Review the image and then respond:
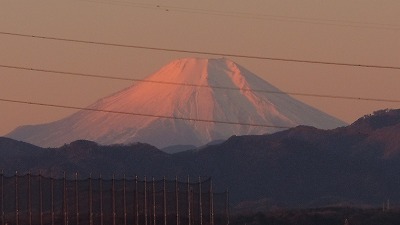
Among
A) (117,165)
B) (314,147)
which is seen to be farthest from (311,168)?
(117,165)

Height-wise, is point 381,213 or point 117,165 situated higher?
point 117,165

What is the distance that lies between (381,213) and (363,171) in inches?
3687

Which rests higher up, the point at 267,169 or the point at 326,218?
the point at 267,169

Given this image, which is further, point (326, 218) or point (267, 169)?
point (267, 169)

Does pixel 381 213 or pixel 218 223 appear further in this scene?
pixel 381 213

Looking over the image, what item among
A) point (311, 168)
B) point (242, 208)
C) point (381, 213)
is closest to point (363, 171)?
point (311, 168)

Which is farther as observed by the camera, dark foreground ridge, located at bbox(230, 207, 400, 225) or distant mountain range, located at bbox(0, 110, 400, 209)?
distant mountain range, located at bbox(0, 110, 400, 209)

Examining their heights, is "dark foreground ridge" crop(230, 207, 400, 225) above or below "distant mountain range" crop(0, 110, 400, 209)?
below

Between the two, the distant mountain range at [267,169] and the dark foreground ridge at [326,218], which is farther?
the distant mountain range at [267,169]

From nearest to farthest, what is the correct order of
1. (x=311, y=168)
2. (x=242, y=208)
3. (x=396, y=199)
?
1. (x=242, y=208)
2. (x=396, y=199)
3. (x=311, y=168)

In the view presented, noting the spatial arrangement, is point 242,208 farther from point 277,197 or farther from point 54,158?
point 54,158

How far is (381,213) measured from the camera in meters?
99.4

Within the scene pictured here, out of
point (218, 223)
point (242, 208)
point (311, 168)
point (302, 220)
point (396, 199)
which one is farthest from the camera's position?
point (311, 168)

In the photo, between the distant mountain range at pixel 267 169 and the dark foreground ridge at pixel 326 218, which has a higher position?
the distant mountain range at pixel 267 169
